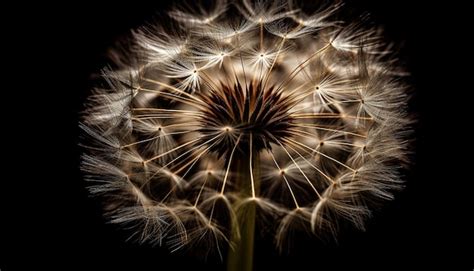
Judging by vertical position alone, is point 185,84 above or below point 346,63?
below

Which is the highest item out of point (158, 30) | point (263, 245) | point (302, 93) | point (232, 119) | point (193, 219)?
point (158, 30)

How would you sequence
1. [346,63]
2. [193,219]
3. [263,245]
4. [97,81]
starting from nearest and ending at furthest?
[193,219] < [346,63] < [97,81] < [263,245]

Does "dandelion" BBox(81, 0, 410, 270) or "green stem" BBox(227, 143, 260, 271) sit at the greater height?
"dandelion" BBox(81, 0, 410, 270)

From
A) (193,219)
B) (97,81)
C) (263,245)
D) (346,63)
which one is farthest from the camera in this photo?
(263,245)

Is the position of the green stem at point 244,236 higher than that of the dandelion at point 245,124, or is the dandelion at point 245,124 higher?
the dandelion at point 245,124

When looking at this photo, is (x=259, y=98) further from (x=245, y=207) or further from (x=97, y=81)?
(x=97, y=81)

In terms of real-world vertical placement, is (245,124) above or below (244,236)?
above

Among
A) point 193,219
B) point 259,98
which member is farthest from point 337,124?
point 193,219

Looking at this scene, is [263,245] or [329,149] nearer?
[329,149]
